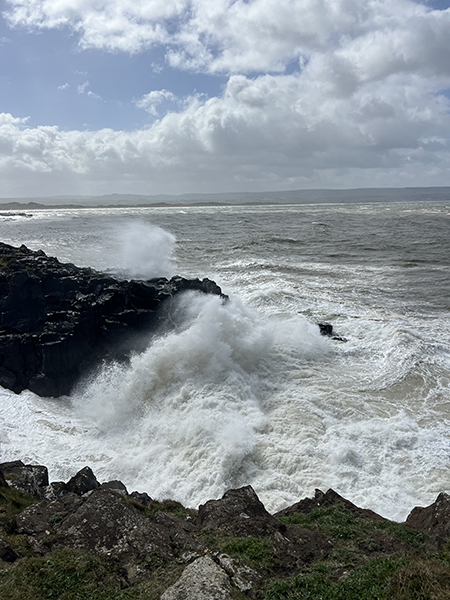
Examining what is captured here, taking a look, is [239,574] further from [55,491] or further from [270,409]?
[270,409]

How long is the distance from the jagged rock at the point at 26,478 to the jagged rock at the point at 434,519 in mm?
7322

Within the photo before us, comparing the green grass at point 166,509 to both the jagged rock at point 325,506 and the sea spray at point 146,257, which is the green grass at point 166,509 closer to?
the jagged rock at point 325,506

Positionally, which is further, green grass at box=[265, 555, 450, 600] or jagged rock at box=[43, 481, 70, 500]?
jagged rock at box=[43, 481, 70, 500]

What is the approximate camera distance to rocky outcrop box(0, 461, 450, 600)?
15.7ft

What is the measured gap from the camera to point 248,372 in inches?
615

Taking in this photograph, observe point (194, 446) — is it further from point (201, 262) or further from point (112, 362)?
point (201, 262)

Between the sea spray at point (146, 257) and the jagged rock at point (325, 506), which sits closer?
the jagged rock at point (325, 506)

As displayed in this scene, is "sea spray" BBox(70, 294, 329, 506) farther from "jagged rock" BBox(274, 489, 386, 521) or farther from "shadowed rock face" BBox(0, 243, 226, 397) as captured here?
"jagged rock" BBox(274, 489, 386, 521)

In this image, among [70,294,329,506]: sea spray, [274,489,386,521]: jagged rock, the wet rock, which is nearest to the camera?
[274,489,386,521]: jagged rock

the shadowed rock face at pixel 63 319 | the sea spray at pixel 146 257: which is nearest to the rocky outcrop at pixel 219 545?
the shadowed rock face at pixel 63 319

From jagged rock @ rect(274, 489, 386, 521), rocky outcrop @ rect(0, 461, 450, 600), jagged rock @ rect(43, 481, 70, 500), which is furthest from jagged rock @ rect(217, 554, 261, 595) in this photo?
jagged rock @ rect(43, 481, 70, 500)

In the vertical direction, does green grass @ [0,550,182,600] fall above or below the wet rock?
above

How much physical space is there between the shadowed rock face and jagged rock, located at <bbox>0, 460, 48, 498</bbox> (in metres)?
6.38

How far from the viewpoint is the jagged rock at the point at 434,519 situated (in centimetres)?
671
